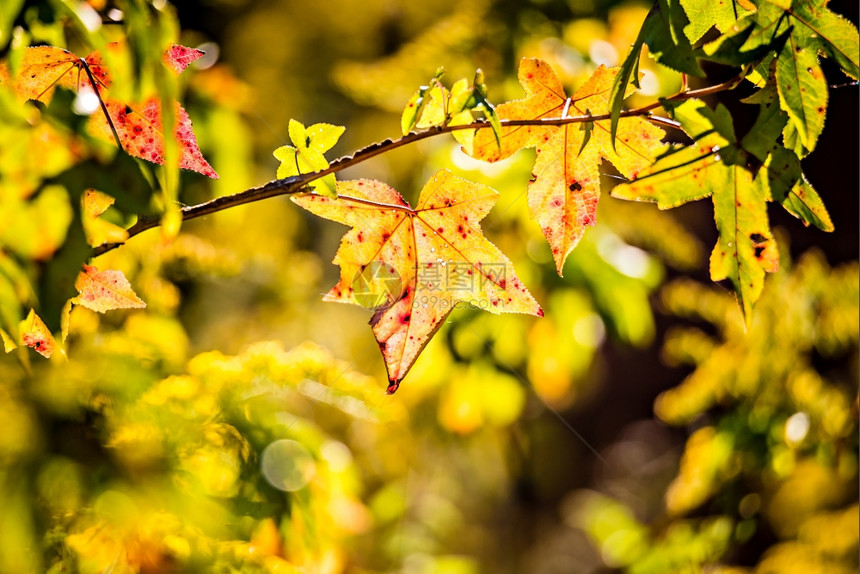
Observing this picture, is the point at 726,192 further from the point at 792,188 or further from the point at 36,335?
the point at 36,335

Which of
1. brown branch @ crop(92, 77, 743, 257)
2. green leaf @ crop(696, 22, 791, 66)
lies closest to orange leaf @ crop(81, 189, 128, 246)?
brown branch @ crop(92, 77, 743, 257)

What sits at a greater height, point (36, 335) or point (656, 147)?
point (656, 147)

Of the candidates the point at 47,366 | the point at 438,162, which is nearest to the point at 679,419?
the point at 438,162

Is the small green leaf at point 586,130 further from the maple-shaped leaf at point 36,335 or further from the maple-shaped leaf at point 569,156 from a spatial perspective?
the maple-shaped leaf at point 36,335

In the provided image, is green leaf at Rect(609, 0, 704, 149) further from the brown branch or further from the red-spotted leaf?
the red-spotted leaf

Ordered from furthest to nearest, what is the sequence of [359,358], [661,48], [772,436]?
[359,358] < [772,436] < [661,48]

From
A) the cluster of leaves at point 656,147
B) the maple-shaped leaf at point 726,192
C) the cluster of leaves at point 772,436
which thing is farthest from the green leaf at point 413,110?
the cluster of leaves at point 772,436

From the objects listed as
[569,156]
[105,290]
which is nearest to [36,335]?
[105,290]

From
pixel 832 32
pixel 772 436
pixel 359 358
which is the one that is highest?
pixel 832 32
